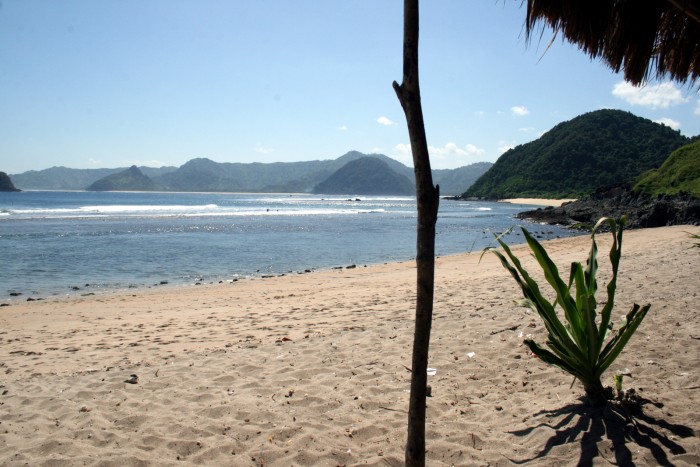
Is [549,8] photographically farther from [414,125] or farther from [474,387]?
[474,387]

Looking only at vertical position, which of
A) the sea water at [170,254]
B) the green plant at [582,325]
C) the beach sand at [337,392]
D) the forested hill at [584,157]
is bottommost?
the sea water at [170,254]

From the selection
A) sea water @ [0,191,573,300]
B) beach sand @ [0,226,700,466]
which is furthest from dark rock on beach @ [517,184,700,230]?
beach sand @ [0,226,700,466]

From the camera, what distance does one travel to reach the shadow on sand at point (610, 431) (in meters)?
2.72

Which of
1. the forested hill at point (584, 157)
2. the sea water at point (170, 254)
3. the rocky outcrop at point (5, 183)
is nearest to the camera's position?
the sea water at point (170, 254)

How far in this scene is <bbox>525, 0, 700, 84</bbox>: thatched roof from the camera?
311 cm

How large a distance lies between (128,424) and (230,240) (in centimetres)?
2271

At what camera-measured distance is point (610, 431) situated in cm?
294

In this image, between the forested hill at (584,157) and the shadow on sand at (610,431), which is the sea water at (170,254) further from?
the forested hill at (584,157)

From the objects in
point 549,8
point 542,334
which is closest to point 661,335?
point 542,334

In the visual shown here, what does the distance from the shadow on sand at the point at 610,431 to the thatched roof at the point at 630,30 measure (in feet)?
7.50

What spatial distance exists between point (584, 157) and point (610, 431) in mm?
109043

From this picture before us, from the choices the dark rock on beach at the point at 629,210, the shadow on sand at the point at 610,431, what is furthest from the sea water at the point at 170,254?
the shadow on sand at the point at 610,431

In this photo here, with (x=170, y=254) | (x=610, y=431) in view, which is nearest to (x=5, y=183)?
(x=170, y=254)

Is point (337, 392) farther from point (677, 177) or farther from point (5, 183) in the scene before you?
point (5, 183)
